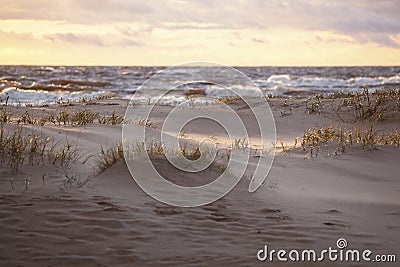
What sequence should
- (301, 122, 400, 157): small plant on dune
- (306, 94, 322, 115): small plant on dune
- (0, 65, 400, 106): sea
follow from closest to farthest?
(301, 122, 400, 157): small plant on dune → (306, 94, 322, 115): small plant on dune → (0, 65, 400, 106): sea

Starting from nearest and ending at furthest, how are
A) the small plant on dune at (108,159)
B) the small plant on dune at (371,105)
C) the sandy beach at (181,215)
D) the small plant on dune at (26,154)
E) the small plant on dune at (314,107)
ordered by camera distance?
the sandy beach at (181,215)
the small plant on dune at (26,154)
the small plant on dune at (108,159)
the small plant on dune at (371,105)
the small plant on dune at (314,107)

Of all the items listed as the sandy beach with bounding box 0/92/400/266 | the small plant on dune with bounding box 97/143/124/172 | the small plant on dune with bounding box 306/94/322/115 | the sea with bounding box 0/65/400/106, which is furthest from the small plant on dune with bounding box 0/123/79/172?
the small plant on dune with bounding box 306/94/322/115

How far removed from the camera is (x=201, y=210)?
4.21 meters

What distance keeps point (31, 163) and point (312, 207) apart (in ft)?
8.78

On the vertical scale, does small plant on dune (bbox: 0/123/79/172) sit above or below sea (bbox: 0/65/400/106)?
below

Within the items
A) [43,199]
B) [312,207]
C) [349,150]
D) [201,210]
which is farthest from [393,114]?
[43,199]

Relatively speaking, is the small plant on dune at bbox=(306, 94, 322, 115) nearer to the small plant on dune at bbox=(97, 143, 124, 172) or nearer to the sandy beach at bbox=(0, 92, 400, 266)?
the sandy beach at bbox=(0, 92, 400, 266)

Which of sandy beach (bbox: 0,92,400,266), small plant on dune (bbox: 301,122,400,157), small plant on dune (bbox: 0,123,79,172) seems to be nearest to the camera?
sandy beach (bbox: 0,92,400,266)

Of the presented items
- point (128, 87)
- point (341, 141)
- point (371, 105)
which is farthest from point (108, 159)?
point (128, 87)

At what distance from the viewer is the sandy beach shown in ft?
11.0

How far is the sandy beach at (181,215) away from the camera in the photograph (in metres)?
3.34

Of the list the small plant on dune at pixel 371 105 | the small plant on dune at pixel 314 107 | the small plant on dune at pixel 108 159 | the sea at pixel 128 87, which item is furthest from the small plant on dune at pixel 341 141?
the sea at pixel 128 87

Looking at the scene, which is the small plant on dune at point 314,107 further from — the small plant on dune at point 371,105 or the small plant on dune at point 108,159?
the small plant on dune at point 108,159

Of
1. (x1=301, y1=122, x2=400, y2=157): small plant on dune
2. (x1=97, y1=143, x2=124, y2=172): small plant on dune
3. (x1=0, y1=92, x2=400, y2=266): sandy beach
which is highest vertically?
(x1=301, y1=122, x2=400, y2=157): small plant on dune
